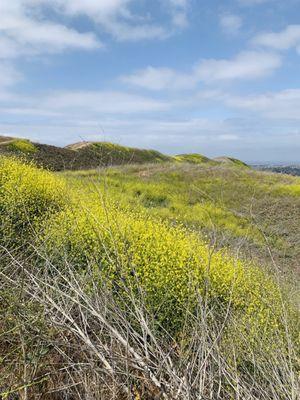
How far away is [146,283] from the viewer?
242 inches

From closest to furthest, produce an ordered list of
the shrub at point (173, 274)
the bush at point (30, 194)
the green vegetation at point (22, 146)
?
1. the shrub at point (173, 274)
2. the bush at point (30, 194)
3. the green vegetation at point (22, 146)

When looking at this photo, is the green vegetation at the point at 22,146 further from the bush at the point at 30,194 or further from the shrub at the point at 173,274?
the shrub at the point at 173,274

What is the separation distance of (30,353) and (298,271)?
30.3 ft

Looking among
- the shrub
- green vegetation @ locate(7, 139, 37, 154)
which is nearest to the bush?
the shrub

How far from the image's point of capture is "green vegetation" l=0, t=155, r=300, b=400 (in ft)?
9.87

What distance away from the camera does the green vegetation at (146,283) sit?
301 centimetres

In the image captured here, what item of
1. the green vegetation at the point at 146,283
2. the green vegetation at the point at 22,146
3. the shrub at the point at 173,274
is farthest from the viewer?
the green vegetation at the point at 22,146

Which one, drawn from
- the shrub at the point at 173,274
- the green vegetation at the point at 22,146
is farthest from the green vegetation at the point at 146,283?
the green vegetation at the point at 22,146

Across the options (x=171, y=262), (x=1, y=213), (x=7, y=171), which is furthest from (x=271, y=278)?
(x=7, y=171)

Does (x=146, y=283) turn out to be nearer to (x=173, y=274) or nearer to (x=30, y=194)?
(x=173, y=274)

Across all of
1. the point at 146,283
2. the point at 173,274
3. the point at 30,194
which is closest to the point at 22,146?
the point at 30,194

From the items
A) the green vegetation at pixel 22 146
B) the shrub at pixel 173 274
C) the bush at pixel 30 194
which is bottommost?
the shrub at pixel 173 274

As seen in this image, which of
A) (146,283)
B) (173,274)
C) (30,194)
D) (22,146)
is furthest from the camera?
(22,146)

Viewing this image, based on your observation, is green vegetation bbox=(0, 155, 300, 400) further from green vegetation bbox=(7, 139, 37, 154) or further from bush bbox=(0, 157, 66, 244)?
green vegetation bbox=(7, 139, 37, 154)
